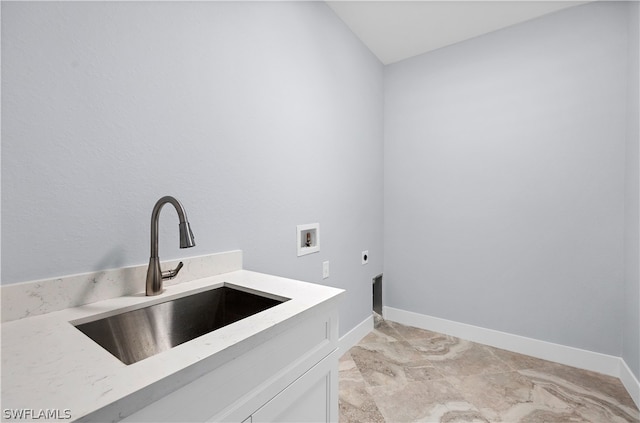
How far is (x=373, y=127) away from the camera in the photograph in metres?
2.69

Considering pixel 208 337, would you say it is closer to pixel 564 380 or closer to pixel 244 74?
pixel 244 74

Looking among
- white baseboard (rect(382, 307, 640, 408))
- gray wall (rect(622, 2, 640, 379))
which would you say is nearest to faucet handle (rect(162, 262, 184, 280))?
white baseboard (rect(382, 307, 640, 408))

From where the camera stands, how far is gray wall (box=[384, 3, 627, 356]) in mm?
1985

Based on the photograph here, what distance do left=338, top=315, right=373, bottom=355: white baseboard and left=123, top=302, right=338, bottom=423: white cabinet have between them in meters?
1.18

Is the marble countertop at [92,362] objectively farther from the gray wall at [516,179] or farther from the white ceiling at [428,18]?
the white ceiling at [428,18]

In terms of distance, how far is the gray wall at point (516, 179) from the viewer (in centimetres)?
199

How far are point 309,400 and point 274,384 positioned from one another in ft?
0.68

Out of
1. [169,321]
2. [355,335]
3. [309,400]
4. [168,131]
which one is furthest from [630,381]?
[168,131]

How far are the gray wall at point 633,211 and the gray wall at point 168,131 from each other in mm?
1751

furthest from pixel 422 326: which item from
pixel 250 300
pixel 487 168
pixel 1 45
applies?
pixel 1 45

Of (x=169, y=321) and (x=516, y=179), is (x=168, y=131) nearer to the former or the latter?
(x=169, y=321)

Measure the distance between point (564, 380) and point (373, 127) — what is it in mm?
2259

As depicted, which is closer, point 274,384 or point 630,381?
point 274,384

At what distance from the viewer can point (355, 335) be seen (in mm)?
2400
